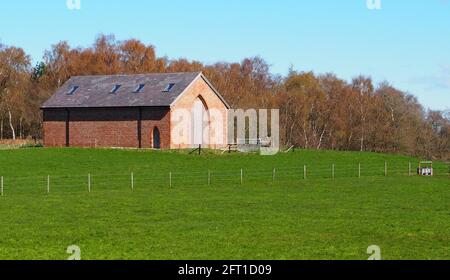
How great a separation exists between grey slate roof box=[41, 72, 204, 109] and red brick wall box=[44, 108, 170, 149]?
1.98 ft

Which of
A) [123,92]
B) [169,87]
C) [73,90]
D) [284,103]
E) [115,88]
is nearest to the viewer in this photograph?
[169,87]

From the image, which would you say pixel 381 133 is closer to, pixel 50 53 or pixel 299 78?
pixel 299 78

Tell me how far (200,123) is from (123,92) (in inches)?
287

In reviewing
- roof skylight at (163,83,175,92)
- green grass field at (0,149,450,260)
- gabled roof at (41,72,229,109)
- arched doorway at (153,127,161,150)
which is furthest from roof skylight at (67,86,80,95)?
green grass field at (0,149,450,260)

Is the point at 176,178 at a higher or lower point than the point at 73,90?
lower

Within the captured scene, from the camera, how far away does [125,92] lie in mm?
72250

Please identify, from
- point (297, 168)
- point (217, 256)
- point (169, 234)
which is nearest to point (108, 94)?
point (297, 168)

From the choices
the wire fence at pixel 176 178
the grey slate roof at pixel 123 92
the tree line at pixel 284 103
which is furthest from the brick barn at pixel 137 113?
the tree line at pixel 284 103

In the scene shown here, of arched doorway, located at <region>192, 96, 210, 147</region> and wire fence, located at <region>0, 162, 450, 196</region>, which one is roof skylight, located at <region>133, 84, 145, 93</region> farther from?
wire fence, located at <region>0, 162, 450, 196</region>

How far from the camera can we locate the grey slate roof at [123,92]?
69.9 meters

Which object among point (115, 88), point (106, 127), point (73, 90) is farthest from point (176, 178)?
point (73, 90)

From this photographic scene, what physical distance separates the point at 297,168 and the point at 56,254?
39322 millimetres

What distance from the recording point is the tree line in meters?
103

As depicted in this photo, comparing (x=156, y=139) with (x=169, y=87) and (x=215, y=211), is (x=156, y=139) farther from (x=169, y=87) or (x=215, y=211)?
(x=215, y=211)
